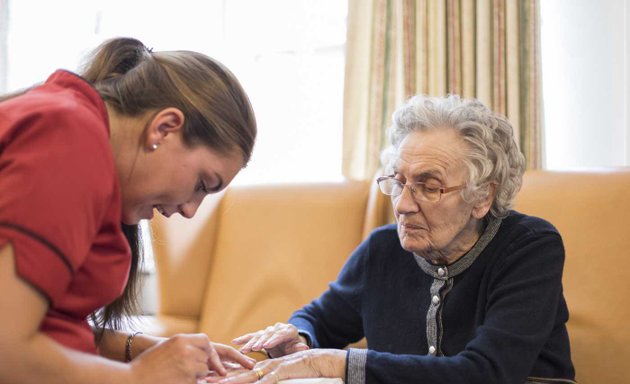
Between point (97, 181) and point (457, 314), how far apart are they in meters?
1.02

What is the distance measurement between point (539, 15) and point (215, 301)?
1492 millimetres

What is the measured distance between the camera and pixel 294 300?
2.40 metres

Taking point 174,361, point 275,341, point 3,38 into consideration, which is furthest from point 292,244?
point 3,38

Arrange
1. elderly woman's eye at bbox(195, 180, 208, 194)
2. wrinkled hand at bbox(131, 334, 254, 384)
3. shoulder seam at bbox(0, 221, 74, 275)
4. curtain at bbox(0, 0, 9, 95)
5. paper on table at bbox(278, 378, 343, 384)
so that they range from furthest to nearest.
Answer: curtain at bbox(0, 0, 9, 95), paper on table at bbox(278, 378, 343, 384), elderly woman's eye at bbox(195, 180, 208, 194), wrinkled hand at bbox(131, 334, 254, 384), shoulder seam at bbox(0, 221, 74, 275)

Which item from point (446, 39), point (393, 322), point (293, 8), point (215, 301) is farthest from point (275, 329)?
point (293, 8)

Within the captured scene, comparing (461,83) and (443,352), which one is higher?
(461,83)

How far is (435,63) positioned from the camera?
2.68 m

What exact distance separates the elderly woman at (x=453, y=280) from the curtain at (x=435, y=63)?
1.82ft

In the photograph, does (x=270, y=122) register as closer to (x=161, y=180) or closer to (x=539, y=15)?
(x=539, y=15)

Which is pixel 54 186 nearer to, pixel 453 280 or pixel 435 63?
pixel 453 280

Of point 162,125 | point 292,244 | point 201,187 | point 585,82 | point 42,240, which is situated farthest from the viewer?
point 585,82

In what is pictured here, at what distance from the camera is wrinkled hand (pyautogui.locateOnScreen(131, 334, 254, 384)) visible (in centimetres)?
112

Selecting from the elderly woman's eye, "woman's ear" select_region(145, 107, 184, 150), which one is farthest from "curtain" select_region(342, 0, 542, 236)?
"woman's ear" select_region(145, 107, 184, 150)

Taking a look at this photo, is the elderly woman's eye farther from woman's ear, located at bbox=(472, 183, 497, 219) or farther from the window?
the window
